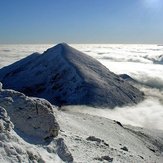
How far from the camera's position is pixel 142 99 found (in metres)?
73.0

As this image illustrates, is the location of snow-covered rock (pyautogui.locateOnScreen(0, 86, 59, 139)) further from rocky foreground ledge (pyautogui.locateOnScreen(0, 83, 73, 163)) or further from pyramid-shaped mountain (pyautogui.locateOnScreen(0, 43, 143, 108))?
pyramid-shaped mountain (pyautogui.locateOnScreen(0, 43, 143, 108))

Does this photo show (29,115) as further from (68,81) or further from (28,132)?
(68,81)

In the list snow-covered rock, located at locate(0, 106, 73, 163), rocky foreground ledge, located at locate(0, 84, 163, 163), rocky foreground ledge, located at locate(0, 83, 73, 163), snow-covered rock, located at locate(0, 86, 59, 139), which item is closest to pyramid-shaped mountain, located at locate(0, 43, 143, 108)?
rocky foreground ledge, located at locate(0, 84, 163, 163)

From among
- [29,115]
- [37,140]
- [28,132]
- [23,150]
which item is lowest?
[37,140]

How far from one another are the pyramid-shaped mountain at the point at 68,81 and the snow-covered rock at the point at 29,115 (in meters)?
42.9

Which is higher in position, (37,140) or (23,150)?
(23,150)

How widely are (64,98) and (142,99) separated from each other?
16.9m

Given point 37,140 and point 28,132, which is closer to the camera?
point 37,140

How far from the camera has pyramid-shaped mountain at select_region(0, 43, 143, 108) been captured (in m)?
64.2

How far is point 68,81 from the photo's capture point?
68625 mm

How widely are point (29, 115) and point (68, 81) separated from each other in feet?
168

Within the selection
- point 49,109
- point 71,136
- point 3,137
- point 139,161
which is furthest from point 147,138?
point 3,137

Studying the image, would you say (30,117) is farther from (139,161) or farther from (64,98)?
(64,98)

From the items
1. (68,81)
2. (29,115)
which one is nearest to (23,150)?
(29,115)
